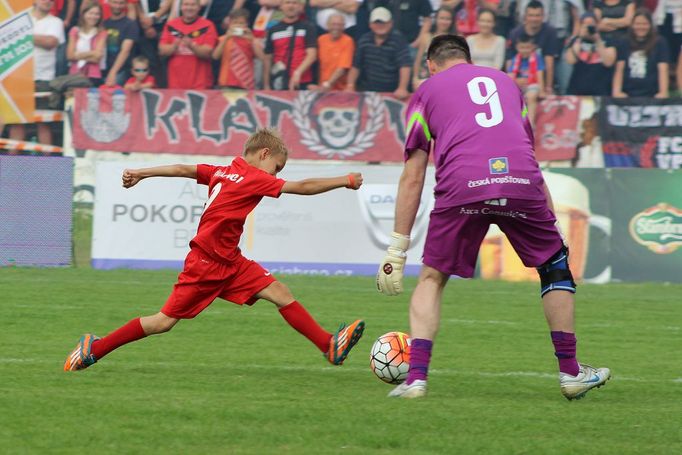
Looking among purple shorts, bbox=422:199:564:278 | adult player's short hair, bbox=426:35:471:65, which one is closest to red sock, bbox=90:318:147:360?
purple shorts, bbox=422:199:564:278

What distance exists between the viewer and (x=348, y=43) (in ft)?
59.8

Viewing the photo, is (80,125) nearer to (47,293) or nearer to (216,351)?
(47,293)

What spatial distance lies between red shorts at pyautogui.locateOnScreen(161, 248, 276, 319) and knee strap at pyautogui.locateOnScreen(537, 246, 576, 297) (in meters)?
1.74

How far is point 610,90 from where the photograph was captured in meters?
17.9

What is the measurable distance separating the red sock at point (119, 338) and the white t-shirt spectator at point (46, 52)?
12.5 metres

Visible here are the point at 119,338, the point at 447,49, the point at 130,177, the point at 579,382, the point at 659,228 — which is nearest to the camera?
the point at 579,382

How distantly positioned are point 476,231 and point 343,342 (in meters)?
1.43

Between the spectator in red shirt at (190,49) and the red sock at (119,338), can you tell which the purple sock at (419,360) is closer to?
the red sock at (119,338)

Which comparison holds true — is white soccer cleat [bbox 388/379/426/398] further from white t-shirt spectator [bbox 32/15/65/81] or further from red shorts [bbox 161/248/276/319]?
white t-shirt spectator [bbox 32/15/65/81]

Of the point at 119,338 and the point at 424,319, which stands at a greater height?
the point at 424,319

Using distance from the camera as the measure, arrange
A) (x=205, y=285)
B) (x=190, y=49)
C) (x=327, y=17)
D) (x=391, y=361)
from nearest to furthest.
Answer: (x=391, y=361) → (x=205, y=285) → (x=327, y=17) → (x=190, y=49)

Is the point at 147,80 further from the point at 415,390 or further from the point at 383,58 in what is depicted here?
the point at 415,390

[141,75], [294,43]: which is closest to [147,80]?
[141,75]

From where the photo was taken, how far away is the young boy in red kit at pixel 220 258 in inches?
276
